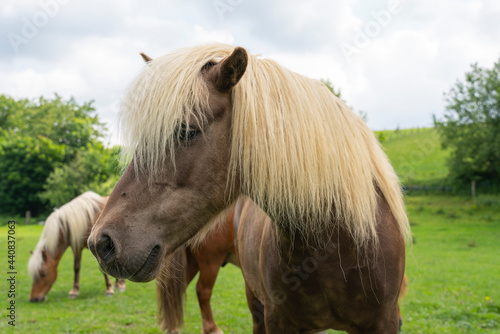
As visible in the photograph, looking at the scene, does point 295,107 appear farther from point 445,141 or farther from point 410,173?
point 410,173

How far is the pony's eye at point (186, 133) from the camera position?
1771 mm

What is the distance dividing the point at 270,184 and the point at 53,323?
617 cm

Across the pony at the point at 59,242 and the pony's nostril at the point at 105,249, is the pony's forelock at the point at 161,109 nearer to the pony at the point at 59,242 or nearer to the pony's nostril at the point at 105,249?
the pony's nostril at the point at 105,249

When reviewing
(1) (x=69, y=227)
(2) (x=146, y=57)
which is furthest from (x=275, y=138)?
(1) (x=69, y=227)

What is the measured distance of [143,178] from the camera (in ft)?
5.85

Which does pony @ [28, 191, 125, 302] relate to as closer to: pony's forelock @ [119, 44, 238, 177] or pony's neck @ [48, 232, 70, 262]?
pony's neck @ [48, 232, 70, 262]

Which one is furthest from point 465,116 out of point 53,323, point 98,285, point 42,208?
point 42,208

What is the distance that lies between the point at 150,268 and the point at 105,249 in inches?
8.5

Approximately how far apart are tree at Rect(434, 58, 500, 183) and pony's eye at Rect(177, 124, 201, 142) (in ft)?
99.4

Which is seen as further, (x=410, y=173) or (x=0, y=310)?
(x=410, y=173)

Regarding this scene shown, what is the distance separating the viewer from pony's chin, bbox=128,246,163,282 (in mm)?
1719

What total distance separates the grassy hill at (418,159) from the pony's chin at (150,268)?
93.6 ft

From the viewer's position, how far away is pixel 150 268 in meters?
1.73

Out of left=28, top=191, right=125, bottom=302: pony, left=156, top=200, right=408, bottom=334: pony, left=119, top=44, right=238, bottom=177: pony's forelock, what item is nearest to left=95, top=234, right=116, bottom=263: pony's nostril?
left=119, top=44, right=238, bottom=177: pony's forelock
